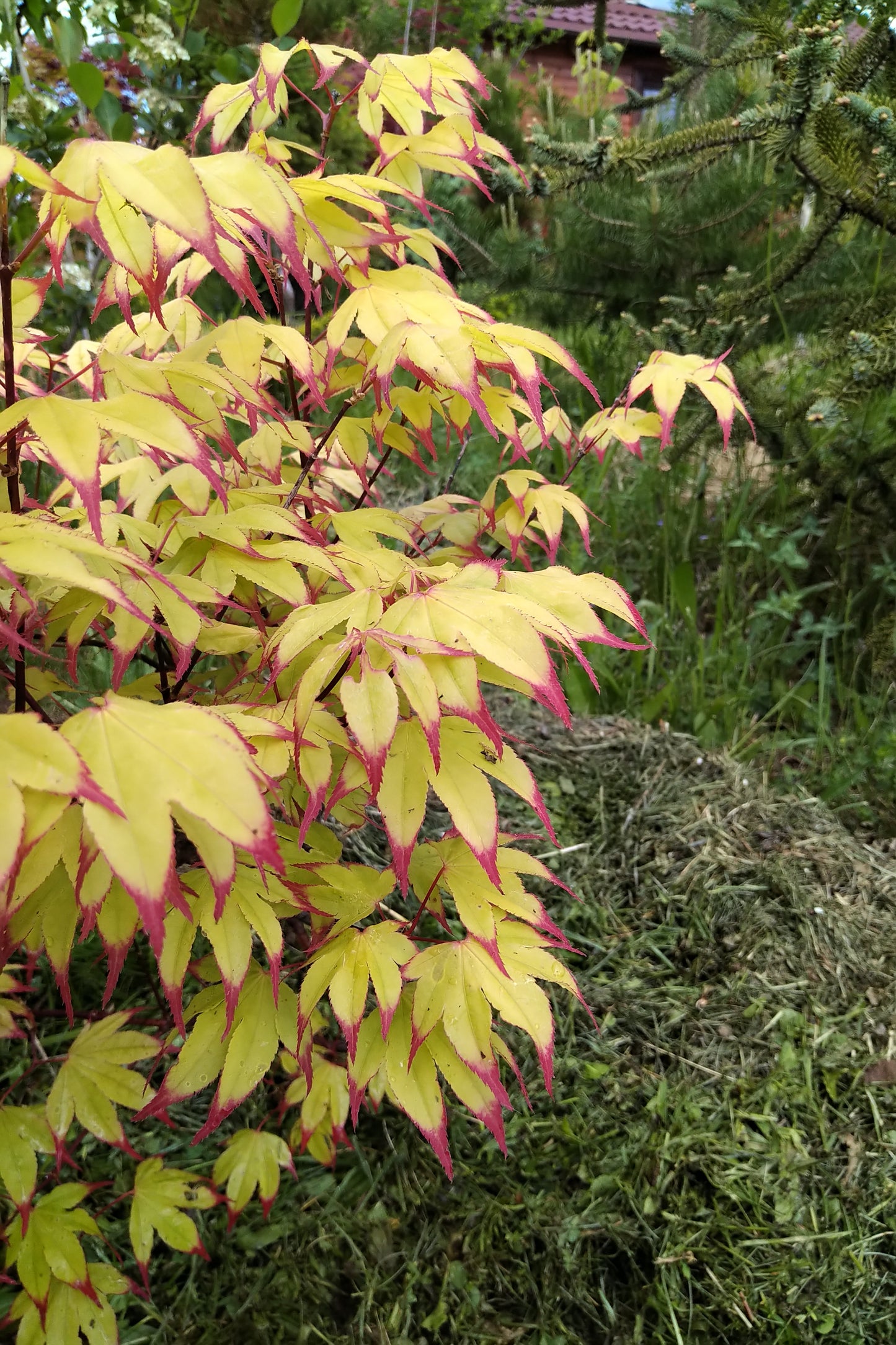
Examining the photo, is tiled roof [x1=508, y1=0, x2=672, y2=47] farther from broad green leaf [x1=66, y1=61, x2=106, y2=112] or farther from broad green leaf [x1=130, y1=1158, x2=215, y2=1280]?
broad green leaf [x1=130, y1=1158, x2=215, y2=1280]

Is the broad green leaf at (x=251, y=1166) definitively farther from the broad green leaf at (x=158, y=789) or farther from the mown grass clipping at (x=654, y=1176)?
the broad green leaf at (x=158, y=789)

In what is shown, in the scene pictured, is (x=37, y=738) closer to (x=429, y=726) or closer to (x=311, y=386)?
(x=429, y=726)

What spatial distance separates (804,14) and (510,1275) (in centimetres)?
246

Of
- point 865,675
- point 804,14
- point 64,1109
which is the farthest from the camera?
point 865,675

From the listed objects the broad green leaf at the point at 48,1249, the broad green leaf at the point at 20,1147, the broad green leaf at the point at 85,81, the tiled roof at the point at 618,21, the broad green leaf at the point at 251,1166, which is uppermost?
the tiled roof at the point at 618,21

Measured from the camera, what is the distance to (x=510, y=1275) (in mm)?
1202

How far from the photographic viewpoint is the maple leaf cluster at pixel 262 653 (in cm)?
54

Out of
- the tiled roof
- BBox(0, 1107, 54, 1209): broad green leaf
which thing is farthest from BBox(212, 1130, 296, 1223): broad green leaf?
the tiled roof

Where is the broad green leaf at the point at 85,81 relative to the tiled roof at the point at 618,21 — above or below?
below

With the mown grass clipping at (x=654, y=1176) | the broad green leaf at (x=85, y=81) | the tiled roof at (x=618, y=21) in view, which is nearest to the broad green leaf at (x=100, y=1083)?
the mown grass clipping at (x=654, y=1176)

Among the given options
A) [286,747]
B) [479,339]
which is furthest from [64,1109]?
[479,339]

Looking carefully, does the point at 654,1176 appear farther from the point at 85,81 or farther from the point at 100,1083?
the point at 85,81

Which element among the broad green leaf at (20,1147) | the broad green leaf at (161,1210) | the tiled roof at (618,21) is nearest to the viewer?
the broad green leaf at (20,1147)

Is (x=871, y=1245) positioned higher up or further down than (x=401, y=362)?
further down
